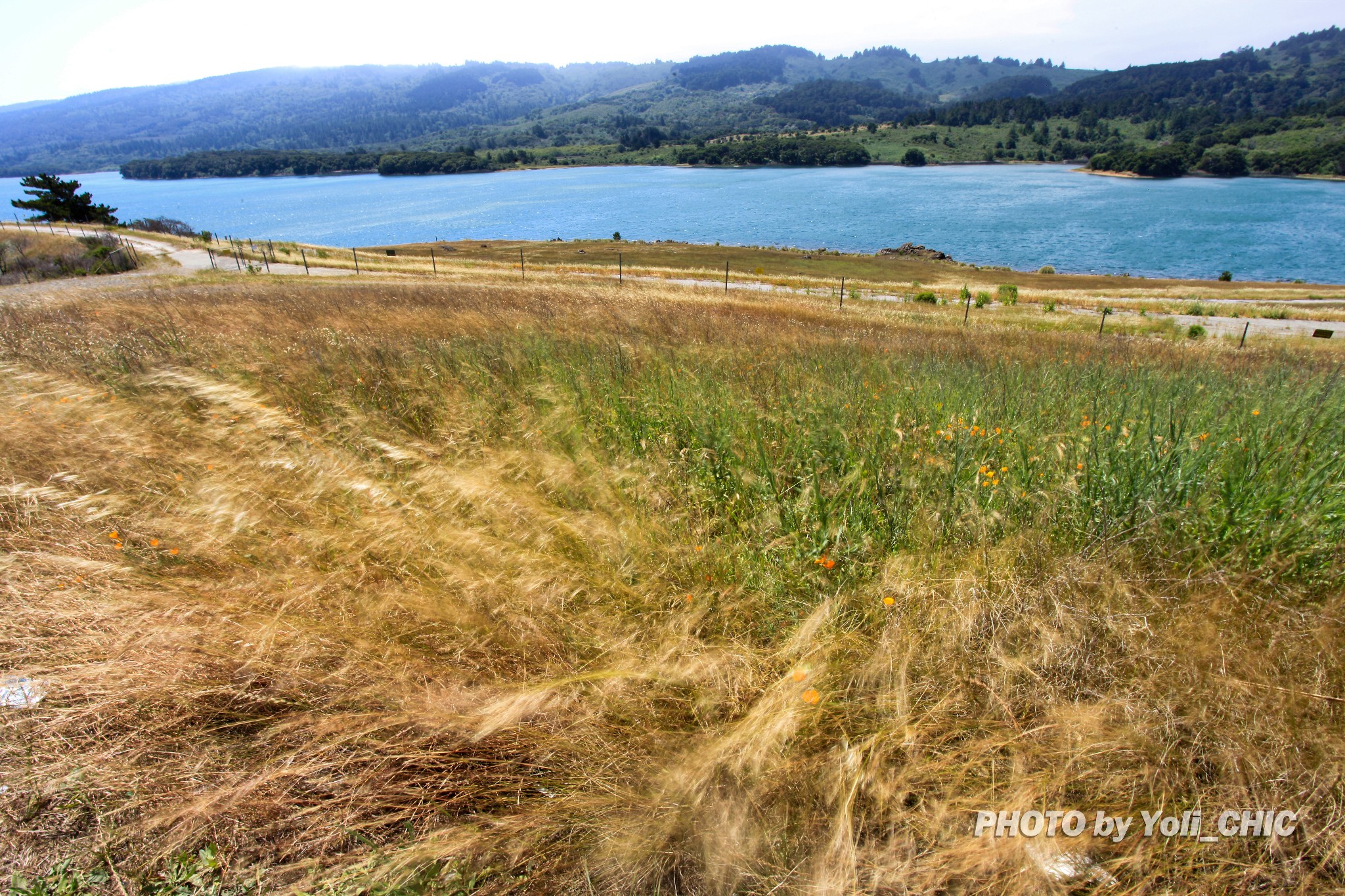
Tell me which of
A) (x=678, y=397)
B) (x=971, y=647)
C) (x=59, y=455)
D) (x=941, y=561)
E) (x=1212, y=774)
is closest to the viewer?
(x=1212, y=774)

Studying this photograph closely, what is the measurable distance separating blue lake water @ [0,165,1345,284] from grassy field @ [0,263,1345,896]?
83.2 meters

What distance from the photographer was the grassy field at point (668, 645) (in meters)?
1.95

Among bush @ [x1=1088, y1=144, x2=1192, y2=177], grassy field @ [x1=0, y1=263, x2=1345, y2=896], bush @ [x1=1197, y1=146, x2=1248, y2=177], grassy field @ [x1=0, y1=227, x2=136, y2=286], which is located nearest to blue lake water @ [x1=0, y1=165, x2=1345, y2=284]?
bush @ [x1=1197, y1=146, x2=1248, y2=177]

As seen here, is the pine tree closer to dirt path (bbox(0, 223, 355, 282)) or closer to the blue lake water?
dirt path (bbox(0, 223, 355, 282))

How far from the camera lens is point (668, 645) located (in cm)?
264

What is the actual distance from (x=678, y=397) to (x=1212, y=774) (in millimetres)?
3836

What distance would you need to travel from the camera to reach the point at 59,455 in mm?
4004

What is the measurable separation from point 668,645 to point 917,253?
82714mm

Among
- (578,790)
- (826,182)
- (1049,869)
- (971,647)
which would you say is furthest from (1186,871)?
(826,182)

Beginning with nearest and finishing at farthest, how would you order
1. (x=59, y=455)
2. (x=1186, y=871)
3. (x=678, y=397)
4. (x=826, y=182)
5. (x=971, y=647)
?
(x=1186, y=871)
(x=971, y=647)
(x=59, y=455)
(x=678, y=397)
(x=826, y=182)

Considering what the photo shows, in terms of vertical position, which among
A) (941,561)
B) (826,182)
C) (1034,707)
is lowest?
(1034,707)

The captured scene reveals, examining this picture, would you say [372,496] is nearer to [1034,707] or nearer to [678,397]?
[678,397]

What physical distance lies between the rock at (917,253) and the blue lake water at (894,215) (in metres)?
4.49

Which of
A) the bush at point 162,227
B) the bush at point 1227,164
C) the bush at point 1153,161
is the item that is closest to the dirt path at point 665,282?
the bush at point 162,227
